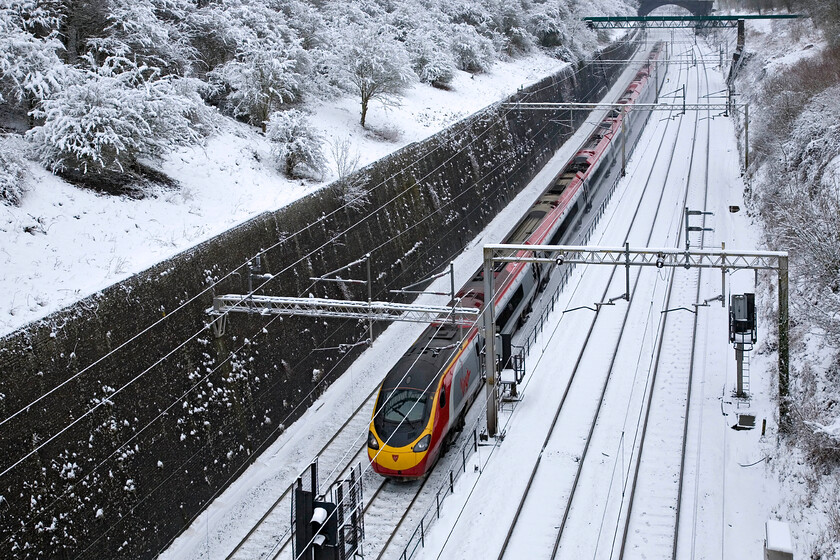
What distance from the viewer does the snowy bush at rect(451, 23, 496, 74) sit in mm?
46094

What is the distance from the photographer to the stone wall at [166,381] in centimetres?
1392

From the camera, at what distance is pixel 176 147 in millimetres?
23562

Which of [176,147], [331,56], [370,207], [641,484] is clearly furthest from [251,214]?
[331,56]

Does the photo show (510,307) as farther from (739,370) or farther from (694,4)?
(694,4)

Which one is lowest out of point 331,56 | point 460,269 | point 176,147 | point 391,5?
point 460,269

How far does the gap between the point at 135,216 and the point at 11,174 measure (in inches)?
113

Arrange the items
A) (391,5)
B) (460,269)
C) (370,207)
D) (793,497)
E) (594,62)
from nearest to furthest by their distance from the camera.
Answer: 1. (793,497)
2. (370,207)
3. (460,269)
4. (391,5)
5. (594,62)

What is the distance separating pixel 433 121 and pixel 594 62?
33.9 meters

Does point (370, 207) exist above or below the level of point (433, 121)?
→ below

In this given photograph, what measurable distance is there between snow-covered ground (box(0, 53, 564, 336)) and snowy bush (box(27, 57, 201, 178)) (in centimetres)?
78

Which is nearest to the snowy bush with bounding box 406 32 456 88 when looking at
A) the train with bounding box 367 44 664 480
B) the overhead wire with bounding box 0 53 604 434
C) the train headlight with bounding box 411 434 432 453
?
the overhead wire with bounding box 0 53 604 434

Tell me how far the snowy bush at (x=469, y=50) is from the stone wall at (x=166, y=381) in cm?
2050

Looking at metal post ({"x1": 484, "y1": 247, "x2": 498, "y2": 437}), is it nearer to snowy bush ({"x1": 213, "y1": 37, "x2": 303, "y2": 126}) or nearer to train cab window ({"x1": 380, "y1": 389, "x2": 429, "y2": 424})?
train cab window ({"x1": 380, "y1": 389, "x2": 429, "y2": 424})

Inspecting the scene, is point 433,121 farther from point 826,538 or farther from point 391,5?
point 826,538
